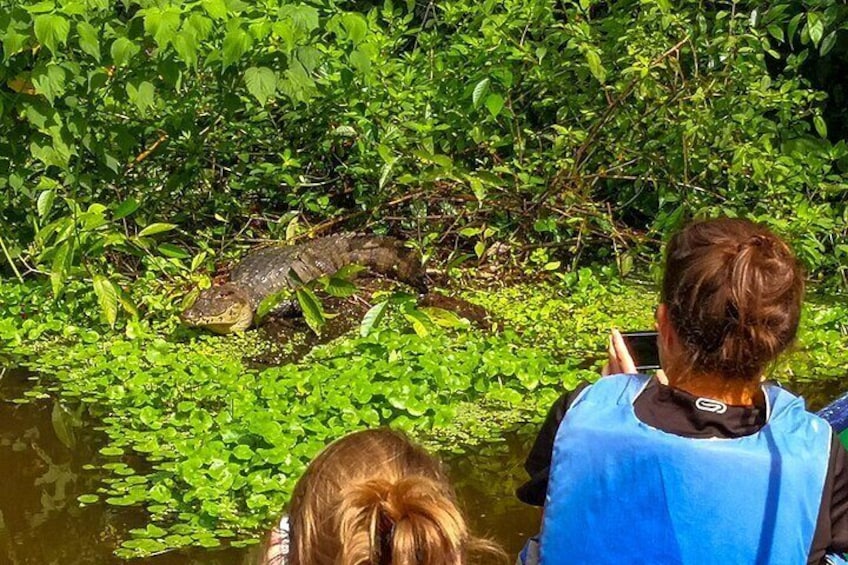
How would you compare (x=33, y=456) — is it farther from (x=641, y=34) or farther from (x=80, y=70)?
(x=641, y=34)

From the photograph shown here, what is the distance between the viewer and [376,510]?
1.46m

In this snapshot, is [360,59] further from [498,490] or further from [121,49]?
[498,490]

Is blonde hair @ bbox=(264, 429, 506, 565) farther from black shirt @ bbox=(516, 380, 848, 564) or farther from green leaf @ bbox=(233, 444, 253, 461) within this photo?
green leaf @ bbox=(233, 444, 253, 461)

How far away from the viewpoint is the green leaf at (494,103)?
610 centimetres

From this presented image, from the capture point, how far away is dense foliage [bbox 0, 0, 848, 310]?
19.2 feet

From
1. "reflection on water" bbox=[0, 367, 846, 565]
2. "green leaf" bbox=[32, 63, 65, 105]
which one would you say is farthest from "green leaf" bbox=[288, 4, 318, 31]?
"reflection on water" bbox=[0, 367, 846, 565]

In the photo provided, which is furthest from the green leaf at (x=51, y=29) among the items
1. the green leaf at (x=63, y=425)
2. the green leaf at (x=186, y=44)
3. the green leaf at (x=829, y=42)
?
the green leaf at (x=829, y=42)

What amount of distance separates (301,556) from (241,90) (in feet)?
17.9

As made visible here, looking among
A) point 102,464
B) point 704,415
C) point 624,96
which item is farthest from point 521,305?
point 704,415

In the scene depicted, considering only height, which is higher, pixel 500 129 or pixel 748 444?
pixel 748 444

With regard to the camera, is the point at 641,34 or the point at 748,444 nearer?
the point at 748,444

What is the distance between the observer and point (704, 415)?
1760 millimetres

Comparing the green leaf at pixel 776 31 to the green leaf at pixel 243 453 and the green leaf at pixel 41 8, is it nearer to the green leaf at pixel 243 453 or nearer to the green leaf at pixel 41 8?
the green leaf at pixel 41 8

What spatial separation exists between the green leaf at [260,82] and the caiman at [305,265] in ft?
3.82
